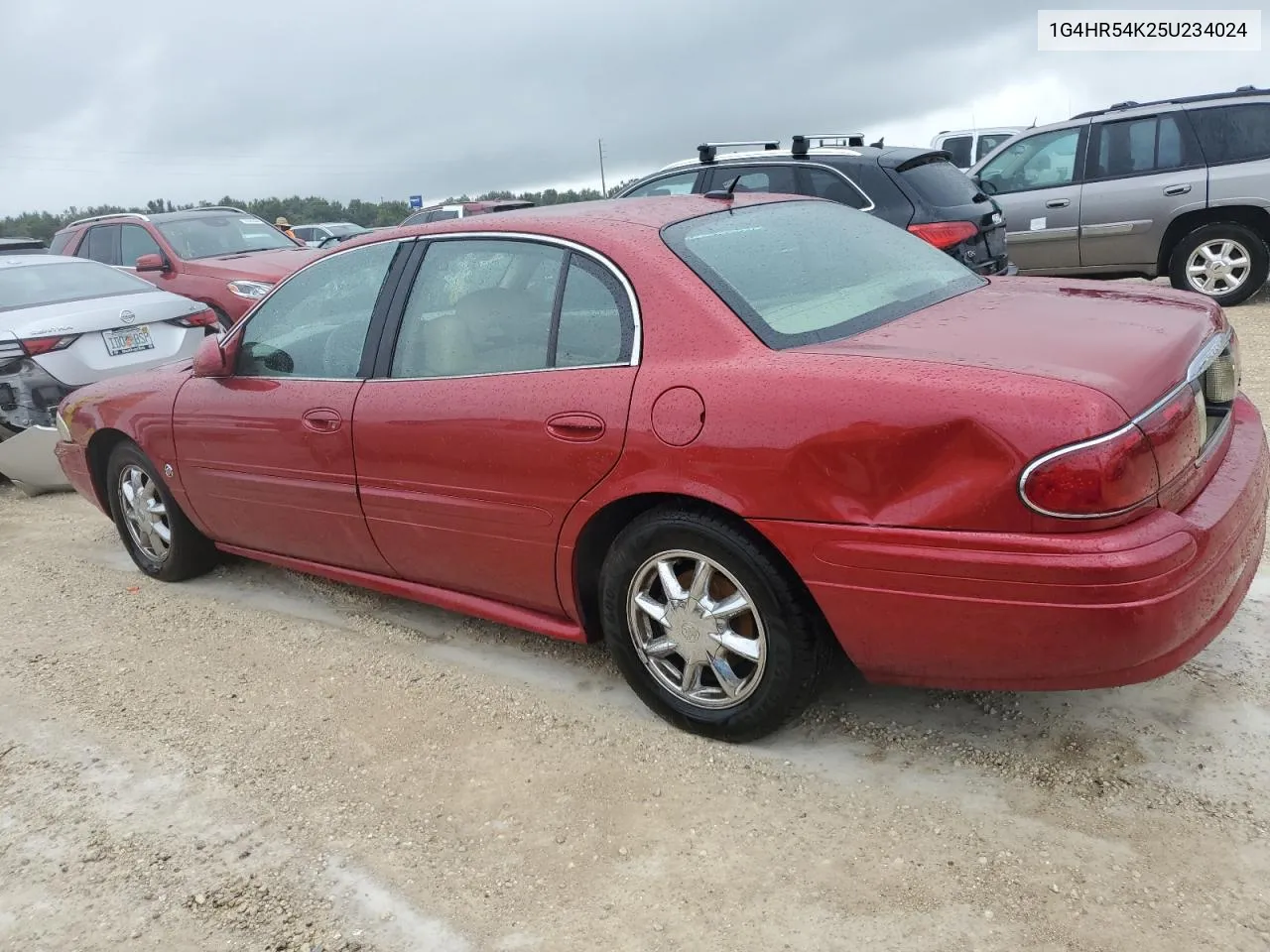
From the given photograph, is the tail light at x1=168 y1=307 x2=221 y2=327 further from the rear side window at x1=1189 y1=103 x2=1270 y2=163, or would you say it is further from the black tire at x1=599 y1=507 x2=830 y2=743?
the rear side window at x1=1189 y1=103 x2=1270 y2=163

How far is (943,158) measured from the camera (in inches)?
290

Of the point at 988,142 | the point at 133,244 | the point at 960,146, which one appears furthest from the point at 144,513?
the point at 988,142

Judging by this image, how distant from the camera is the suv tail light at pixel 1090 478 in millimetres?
2252

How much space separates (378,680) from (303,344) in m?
1.30

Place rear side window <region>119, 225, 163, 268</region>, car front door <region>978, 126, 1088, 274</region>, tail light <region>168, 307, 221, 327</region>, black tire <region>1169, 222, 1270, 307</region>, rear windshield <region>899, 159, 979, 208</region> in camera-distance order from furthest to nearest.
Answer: rear side window <region>119, 225, 163, 268</region>
car front door <region>978, 126, 1088, 274</region>
black tire <region>1169, 222, 1270, 307</region>
tail light <region>168, 307, 221, 327</region>
rear windshield <region>899, 159, 979, 208</region>

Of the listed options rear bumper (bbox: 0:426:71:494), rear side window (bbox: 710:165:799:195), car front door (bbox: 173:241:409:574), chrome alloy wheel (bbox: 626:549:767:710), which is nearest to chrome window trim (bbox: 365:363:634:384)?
car front door (bbox: 173:241:409:574)

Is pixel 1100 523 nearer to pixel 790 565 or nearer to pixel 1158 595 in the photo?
pixel 1158 595

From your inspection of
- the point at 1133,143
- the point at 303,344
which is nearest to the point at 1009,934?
the point at 303,344

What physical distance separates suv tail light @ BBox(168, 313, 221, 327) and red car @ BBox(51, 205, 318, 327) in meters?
1.53

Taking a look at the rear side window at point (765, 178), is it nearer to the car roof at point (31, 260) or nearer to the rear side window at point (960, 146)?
the car roof at point (31, 260)

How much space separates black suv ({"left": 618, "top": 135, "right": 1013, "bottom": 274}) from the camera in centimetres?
673

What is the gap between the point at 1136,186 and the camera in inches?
360

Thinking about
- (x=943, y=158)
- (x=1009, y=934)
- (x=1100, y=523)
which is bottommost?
(x=1009, y=934)

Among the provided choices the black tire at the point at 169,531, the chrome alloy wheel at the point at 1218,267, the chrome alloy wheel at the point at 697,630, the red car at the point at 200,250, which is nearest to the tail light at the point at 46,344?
the black tire at the point at 169,531
